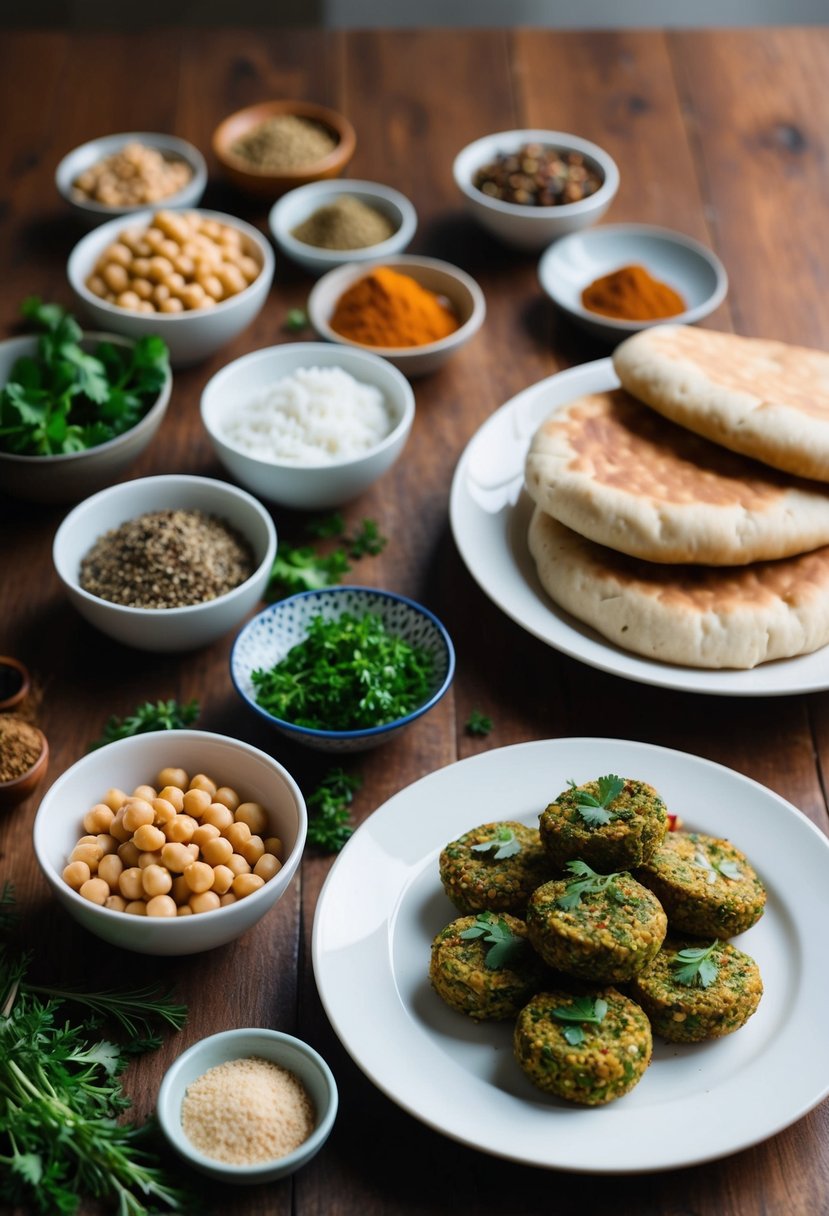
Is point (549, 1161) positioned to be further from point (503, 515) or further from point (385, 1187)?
point (503, 515)

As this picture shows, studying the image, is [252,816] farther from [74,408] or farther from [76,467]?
[74,408]

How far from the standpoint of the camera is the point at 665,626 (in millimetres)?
2080

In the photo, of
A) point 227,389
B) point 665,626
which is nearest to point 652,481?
point 665,626

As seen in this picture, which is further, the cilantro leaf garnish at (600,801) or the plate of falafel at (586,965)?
the cilantro leaf garnish at (600,801)

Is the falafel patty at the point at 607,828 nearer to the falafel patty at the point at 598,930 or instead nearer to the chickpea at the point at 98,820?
the falafel patty at the point at 598,930

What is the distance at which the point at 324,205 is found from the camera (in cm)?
333

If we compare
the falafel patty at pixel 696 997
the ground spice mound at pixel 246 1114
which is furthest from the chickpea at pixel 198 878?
the falafel patty at pixel 696 997

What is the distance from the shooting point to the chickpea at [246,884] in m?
1.73

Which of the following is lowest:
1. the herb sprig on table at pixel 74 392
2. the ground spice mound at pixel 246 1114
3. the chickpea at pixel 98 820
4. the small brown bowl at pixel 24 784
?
the small brown bowl at pixel 24 784

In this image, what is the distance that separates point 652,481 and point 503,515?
0.34 meters

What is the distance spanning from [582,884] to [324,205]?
2.30 metres

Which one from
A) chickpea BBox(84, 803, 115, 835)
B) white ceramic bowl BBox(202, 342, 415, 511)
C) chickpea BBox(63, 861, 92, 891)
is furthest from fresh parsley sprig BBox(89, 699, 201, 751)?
white ceramic bowl BBox(202, 342, 415, 511)

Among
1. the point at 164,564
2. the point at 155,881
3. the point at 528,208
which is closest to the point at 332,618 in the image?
the point at 164,564

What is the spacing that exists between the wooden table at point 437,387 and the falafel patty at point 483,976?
17cm
